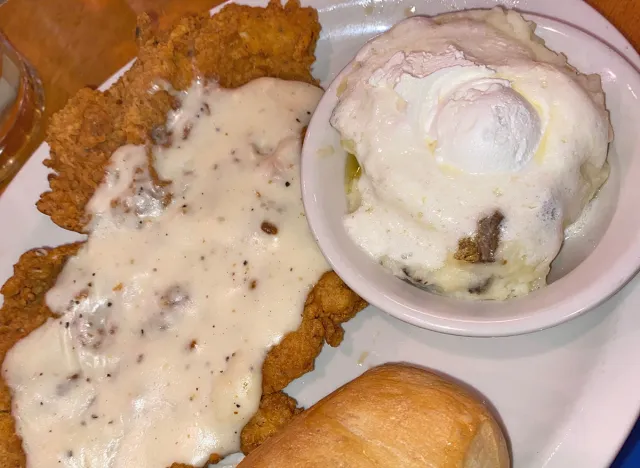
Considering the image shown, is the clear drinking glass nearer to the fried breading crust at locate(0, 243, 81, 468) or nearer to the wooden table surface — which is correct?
the wooden table surface

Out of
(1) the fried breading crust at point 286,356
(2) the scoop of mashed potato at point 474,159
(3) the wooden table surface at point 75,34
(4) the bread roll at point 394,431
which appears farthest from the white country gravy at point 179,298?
(3) the wooden table surface at point 75,34

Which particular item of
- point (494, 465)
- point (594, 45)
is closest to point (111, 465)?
point (494, 465)

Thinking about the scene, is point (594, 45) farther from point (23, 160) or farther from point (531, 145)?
point (23, 160)

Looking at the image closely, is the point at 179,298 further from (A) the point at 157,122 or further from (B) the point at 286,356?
(A) the point at 157,122

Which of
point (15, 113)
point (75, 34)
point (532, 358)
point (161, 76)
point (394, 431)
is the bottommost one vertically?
point (532, 358)

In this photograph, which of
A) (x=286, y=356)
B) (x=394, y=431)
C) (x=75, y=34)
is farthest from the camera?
(x=75, y=34)

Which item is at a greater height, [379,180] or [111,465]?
[379,180]

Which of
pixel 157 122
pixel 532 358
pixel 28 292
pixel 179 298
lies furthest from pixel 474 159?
pixel 28 292
